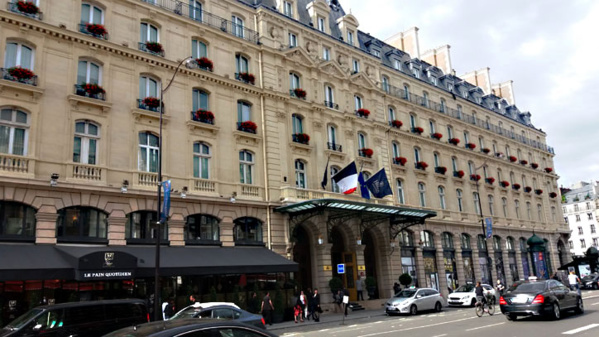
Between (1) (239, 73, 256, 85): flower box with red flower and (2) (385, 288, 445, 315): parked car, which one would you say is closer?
(2) (385, 288, 445, 315): parked car

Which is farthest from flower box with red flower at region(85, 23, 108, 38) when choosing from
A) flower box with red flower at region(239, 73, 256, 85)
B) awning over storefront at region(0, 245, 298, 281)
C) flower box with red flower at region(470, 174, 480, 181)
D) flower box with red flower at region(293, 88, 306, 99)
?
flower box with red flower at region(470, 174, 480, 181)

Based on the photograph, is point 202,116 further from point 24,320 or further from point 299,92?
point 24,320

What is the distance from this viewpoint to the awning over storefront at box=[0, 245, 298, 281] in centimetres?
1867

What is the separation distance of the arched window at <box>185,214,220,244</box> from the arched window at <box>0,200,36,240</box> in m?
7.43

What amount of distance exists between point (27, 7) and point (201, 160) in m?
11.2

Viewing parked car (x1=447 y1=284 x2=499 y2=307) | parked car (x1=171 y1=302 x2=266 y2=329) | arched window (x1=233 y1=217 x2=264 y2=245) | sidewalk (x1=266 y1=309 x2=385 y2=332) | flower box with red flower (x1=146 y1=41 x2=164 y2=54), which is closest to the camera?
parked car (x1=171 y1=302 x2=266 y2=329)

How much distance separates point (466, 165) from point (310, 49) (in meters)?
22.0

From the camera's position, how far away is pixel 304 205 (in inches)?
1117

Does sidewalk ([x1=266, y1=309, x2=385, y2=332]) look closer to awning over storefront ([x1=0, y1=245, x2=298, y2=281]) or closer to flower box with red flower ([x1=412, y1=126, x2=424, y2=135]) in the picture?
awning over storefront ([x1=0, y1=245, x2=298, y2=281])

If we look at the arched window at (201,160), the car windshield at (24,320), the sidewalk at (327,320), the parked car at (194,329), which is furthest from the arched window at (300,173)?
the parked car at (194,329)

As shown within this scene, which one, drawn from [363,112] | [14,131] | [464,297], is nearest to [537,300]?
[464,297]

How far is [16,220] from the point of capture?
67.2 ft

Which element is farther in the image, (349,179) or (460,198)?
(460,198)

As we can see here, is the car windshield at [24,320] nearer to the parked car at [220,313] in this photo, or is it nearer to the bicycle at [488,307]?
the parked car at [220,313]
